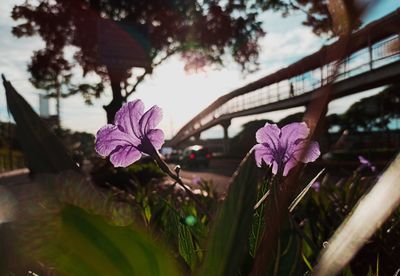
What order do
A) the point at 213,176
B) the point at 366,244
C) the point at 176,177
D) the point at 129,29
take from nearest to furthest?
the point at 176,177, the point at 366,244, the point at 129,29, the point at 213,176

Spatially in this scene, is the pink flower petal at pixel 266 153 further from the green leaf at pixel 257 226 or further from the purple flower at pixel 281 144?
the green leaf at pixel 257 226

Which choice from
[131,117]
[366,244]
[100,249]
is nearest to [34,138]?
[100,249]

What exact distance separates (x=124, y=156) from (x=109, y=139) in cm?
4

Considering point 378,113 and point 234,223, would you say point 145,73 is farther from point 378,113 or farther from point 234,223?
point 378,113

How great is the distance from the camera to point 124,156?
0.71 metres

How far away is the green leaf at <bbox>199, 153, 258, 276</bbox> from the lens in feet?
0.91

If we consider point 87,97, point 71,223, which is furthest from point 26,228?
point 87,97

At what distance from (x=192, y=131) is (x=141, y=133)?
1526 inches

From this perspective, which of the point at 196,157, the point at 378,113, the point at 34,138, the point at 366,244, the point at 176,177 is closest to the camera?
the point at 34,138

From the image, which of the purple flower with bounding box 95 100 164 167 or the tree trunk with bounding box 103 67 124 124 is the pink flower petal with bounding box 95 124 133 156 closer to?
the purple flower with bounding box 95 100 164 167

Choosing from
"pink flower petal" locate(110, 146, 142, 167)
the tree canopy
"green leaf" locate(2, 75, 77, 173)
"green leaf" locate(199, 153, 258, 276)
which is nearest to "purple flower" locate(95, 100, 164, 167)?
"pink flower petal" locate(110, 146, 142, 167)

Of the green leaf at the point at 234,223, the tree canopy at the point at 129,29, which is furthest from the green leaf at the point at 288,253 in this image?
the tree canopy at the point at 129,29

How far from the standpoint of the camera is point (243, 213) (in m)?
0.28

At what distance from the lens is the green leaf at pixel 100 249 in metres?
0.25
